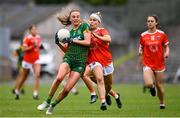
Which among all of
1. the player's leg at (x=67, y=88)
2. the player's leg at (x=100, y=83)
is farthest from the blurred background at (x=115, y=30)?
the player's leg at (x=67, y=88)

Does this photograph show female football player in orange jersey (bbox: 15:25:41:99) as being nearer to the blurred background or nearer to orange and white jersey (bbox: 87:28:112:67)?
orange and white jersey (bbox: 87:28:112:67)

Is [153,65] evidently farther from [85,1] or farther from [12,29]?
[85,1]

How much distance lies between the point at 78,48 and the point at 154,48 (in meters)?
3.27

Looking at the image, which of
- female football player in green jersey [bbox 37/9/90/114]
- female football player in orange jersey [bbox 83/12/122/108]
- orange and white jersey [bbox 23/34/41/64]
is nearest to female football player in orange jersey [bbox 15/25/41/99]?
orange and white jersey [bbox 23/34/41/64]

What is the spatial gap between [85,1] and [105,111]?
87542mm

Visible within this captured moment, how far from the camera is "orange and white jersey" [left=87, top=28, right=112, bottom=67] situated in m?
22.7

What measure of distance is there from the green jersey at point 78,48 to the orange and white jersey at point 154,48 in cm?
299

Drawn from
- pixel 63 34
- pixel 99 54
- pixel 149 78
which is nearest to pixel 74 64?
pixel 63 34

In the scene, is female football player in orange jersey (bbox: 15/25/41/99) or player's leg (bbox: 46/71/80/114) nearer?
player's leg (bbox: 46/71/80/114)

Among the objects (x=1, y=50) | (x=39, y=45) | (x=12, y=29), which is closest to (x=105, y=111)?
(x=39, y=45)

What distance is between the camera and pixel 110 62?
23.2 m

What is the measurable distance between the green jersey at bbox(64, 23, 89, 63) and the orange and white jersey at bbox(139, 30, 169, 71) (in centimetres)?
299

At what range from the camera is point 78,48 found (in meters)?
21.4

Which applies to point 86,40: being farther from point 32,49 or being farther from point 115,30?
point 115,30
